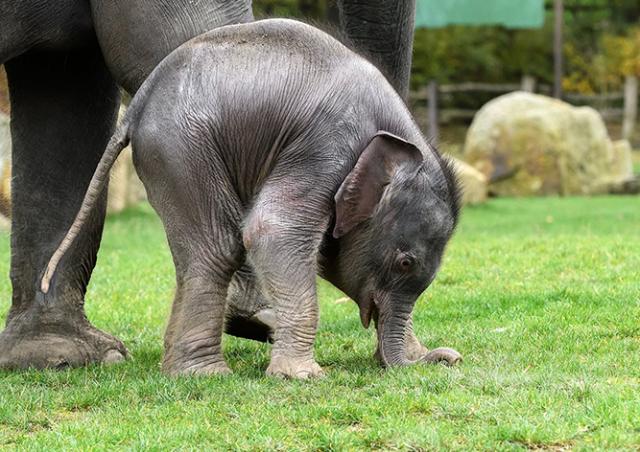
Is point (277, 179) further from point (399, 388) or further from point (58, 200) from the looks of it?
point (58, 200)

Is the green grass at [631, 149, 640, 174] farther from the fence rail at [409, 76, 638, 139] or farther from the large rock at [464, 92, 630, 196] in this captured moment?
the large rock at [464, 92, 630, 196]

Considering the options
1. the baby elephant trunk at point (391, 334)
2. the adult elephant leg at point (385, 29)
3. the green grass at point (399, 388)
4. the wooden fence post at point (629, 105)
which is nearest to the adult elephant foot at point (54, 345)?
the green grass at point (399, 388)

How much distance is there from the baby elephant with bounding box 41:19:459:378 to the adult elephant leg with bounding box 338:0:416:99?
1.10 m

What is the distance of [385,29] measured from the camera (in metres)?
6.26

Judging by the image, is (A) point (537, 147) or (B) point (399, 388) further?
(A) point (537, 147)

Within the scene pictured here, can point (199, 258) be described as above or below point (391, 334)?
above

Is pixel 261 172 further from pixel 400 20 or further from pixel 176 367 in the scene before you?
pixel 400 20

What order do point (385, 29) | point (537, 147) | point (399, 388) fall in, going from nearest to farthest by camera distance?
point (399, 388) → point (385, 29) → point (537, 147)

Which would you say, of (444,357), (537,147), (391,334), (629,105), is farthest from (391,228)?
(629,105)

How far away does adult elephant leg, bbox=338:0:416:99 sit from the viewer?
246 inches

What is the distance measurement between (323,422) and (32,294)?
2.21 m

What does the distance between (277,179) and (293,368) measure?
743 mm

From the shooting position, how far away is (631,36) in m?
35.6

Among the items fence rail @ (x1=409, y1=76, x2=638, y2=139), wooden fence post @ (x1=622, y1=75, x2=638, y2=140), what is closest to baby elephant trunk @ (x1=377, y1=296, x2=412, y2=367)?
fence rail @ (x1=409, y1=76, x2=638, y2=139)
